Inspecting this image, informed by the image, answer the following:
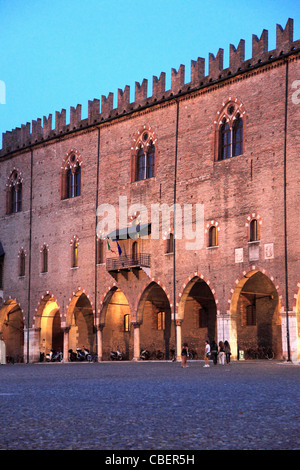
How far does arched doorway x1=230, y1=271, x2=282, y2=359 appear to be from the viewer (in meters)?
33.2

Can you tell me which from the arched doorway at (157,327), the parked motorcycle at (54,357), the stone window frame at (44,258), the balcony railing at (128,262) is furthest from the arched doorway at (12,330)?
the balcony railing at (128,262)

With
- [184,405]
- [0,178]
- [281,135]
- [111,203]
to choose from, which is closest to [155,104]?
[111,203]

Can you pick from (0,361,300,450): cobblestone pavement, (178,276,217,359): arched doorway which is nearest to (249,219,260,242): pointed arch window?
(178,276,217,359): arched doorway

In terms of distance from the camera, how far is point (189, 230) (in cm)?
3191

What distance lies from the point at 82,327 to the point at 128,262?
7.50 metres

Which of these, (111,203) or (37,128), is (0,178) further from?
(111,203)

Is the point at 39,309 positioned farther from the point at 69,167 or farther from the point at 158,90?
the point at 158,90

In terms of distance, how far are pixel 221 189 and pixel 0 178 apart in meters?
18.8

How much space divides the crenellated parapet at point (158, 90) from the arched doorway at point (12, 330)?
33.2ft

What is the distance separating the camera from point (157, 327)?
37750mm

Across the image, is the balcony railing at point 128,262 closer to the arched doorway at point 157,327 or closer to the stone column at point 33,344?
the arched doorway at point 157,327

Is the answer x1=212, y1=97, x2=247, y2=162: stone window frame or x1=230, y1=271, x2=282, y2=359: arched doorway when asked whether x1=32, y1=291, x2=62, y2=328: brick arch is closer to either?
x1=230, y1=271, x2=282, y2=359: arched doorway

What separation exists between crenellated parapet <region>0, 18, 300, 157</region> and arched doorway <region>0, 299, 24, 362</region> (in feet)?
33.2

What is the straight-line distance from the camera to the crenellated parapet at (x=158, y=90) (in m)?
29.7
